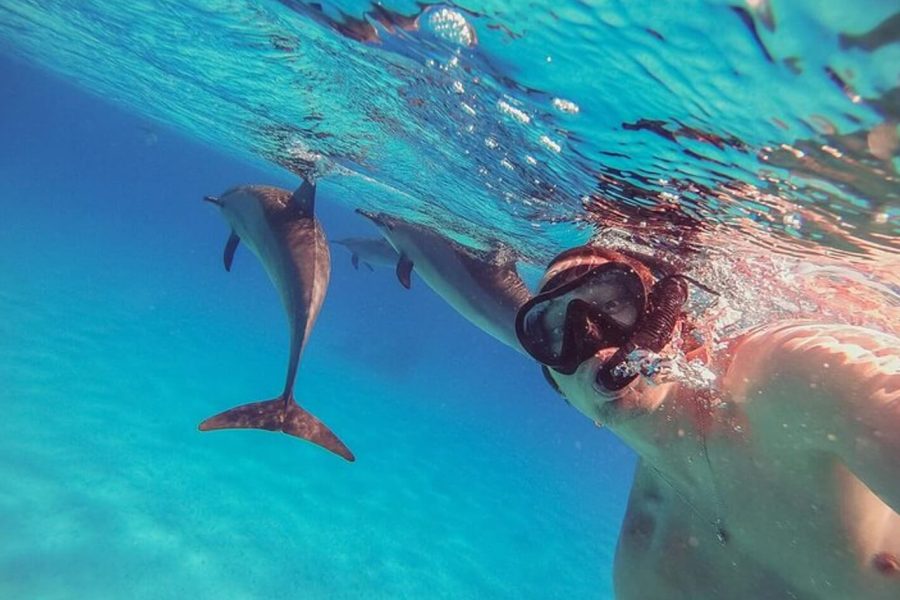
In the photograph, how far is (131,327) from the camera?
2458 centimetres

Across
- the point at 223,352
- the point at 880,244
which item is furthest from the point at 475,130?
the point at 223,352

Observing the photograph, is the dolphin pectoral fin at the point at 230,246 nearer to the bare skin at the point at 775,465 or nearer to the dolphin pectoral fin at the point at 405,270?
the dolphin pectoral fin at the point at 405,270

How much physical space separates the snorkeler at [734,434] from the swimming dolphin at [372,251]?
10233 mm

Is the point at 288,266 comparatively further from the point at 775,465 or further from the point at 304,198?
the point at 775,465

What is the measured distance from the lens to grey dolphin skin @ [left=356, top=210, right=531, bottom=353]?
7719mm

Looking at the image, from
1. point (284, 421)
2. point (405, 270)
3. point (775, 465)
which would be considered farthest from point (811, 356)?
point (405, 270)

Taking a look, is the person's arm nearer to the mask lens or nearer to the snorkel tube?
the snorkel tube

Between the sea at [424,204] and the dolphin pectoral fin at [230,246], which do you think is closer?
the sea at [424,204]

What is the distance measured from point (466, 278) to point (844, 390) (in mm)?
6877

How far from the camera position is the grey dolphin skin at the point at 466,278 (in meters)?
7.72

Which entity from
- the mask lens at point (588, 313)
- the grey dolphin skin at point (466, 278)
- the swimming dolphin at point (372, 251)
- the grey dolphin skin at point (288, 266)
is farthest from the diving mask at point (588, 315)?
the swimming dolphin at point (372, 251)

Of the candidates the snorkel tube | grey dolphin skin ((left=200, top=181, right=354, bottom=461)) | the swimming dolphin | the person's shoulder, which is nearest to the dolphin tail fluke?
grey dolphin skin ((left=200, top=181, right=354, bottom=461))

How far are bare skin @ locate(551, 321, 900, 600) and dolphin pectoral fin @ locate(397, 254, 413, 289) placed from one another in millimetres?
6694

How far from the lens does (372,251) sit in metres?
14.2
